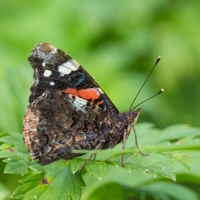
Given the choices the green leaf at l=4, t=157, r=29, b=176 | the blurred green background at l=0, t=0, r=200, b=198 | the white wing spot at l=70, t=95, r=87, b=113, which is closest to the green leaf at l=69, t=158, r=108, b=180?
the green leaf at l=4, t=157, r=29, b=176

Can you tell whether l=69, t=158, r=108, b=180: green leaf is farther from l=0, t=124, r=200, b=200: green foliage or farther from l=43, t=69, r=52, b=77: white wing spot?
l=43, t=69, r=52, b=77: white wing spot

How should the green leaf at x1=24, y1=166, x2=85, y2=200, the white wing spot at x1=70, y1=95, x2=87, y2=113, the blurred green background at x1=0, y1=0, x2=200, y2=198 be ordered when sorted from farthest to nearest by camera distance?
the blurred green background at x1=0, y1=0, x2=200, y2=198
the white wing spot at x1=70, y1=95, x2=87, y2=113
the green leaf at x1=24, y1=166, x2=85, y2=200

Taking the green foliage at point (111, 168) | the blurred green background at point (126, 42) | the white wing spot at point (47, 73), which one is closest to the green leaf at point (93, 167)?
the green foliage at point (111, 168)

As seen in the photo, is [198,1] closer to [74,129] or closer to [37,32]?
[37,32]

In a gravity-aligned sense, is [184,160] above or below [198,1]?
below

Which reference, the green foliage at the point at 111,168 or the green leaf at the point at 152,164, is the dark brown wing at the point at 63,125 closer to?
the green foliage at the point at 111,168

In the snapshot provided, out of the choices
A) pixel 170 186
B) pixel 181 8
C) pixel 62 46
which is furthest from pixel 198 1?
pixel 170 186
